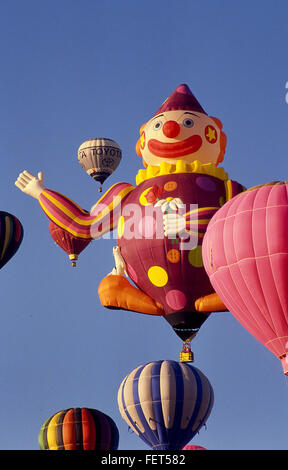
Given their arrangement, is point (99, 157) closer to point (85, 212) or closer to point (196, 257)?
point (85, 212)

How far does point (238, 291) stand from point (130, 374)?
6.05 m

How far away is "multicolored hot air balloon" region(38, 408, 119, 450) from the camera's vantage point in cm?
3116

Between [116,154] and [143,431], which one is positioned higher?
[116,154]

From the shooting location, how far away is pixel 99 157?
32.8 metres

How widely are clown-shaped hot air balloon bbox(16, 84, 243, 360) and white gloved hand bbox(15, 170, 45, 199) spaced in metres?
0.02

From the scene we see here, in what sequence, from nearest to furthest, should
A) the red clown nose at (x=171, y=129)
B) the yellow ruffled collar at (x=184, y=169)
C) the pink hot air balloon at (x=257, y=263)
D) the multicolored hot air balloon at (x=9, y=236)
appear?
the pink hot air balloon at (x=257, y=263), the yellow ruffled collar at (x=184, y=169), the red clown nose at (x=171, y=129), the multicolored hot air balloon at (x=9, y=236)

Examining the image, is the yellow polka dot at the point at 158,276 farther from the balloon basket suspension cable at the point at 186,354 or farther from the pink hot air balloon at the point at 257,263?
the pink hot air balloon at the point at 257,263

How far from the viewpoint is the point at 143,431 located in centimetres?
3097

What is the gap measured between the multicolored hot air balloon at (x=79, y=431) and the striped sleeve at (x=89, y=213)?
4290 millimetres

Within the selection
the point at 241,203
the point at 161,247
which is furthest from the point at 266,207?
the point at 161,247

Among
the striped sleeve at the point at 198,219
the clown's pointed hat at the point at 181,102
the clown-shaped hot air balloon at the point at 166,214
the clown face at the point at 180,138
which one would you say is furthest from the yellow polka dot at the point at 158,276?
the clown's pointed hat at the point at 181,102

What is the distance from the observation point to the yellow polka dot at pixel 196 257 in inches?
1104

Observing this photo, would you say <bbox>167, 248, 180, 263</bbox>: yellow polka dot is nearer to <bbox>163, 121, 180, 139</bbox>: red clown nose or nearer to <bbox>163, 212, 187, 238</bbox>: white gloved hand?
<bbox>163, 212, 187, 238</bbox>: white gloved hand
